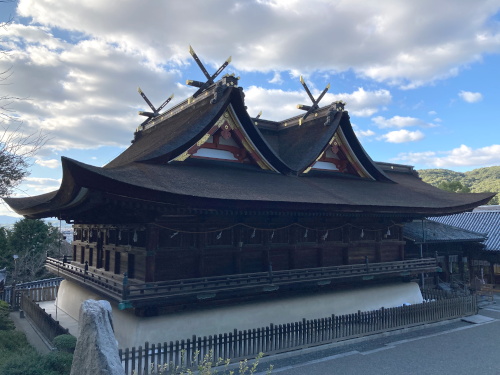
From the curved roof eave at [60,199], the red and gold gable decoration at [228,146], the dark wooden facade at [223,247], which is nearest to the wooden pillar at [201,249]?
the dark wooden facade at [223,247]

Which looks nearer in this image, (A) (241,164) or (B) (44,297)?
(A) (241,164)

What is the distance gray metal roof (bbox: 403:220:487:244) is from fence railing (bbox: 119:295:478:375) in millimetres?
5107

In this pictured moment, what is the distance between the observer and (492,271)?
26594 mm

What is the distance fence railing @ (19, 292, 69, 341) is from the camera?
42.9 ft

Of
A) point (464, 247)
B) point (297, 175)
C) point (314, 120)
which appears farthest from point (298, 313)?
point (464, 247)

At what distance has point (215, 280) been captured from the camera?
12297mm

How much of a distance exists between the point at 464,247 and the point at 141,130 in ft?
81.1

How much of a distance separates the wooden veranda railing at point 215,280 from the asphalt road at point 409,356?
2564 millimetres

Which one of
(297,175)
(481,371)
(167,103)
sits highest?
(167,103)

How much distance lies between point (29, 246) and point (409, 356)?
2904cm

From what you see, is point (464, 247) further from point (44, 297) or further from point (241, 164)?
point (44, 297)

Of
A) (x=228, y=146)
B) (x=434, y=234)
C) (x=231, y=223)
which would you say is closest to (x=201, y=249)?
(x=231, y=223)

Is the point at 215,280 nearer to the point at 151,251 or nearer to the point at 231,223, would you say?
the point at 231,223

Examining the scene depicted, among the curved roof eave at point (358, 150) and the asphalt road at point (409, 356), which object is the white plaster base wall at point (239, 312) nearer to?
the asphalt road at point (409, 356)
